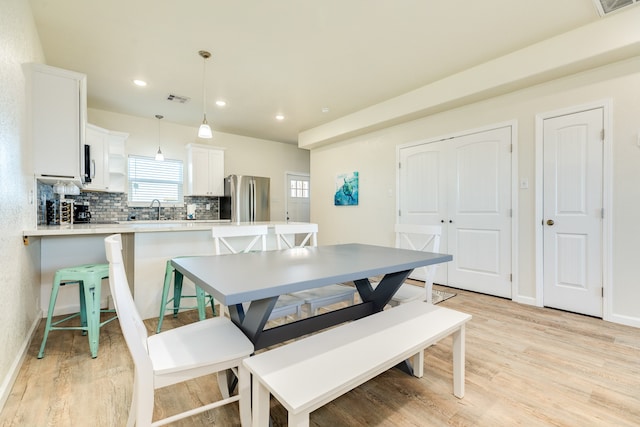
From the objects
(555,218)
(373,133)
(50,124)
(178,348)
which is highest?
(373,133)

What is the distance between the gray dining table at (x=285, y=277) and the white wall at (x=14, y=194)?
41.5 inches

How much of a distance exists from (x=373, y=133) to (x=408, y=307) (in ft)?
12.1

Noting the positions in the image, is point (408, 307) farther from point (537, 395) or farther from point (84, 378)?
point (84, 378)

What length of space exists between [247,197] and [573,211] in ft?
15.5

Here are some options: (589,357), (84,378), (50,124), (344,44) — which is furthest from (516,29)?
(84,378)

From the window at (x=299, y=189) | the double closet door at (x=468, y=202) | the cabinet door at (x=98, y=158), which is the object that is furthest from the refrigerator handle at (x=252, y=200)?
the double closet door at (x=468, y=202)

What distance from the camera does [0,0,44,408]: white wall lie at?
1702mm

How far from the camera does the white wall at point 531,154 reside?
103 inches

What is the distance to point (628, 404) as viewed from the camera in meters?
1.59

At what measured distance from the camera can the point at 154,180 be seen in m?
5.20

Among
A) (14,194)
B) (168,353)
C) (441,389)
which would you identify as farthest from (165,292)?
(441,389)

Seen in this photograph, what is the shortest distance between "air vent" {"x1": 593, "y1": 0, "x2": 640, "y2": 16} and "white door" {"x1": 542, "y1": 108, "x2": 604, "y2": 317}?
2.72 feet

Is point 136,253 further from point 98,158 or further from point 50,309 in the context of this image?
point 98,158

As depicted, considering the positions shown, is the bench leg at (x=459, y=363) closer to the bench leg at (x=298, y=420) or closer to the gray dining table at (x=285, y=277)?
the gray dining table at (x=285, y=277)
